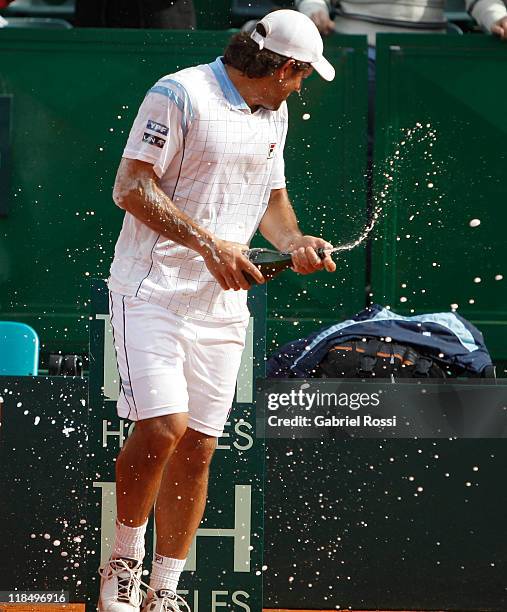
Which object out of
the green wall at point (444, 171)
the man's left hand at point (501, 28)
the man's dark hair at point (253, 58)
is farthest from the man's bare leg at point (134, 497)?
the man's left hand at point (501, 28)

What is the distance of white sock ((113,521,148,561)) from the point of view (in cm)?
374

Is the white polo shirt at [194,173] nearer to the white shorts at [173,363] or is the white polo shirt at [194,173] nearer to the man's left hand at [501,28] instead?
the white shorts at [173,363]

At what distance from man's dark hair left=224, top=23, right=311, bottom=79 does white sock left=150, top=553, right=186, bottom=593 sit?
154 cm

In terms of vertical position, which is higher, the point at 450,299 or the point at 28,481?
the point at 450,299

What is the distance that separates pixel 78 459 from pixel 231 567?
0.72m

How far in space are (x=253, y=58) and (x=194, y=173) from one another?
405mm

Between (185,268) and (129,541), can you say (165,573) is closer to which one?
(129,541)

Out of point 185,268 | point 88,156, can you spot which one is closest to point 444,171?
point 88,156

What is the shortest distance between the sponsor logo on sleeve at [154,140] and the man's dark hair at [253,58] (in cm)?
39

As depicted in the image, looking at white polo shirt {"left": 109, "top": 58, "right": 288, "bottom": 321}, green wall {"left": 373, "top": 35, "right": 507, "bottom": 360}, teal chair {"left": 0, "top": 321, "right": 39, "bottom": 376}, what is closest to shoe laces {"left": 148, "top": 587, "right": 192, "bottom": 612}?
white polo shirt {"left": 109, "top": 58, "right": 288, "bottom": 321}

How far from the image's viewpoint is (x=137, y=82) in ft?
17.3

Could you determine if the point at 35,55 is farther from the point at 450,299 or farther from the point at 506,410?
the point at 506,410

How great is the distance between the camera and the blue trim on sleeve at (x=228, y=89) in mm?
3758

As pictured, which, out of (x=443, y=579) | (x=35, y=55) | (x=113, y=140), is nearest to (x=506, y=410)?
(x=443, y=579)
